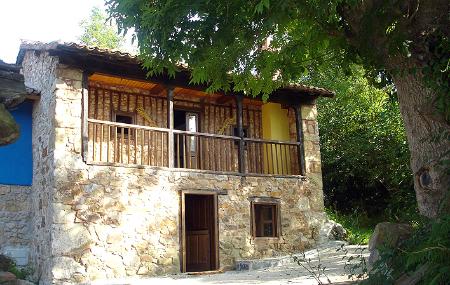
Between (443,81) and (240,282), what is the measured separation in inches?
167

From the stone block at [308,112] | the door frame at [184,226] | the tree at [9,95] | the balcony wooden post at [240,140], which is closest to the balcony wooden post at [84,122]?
the door frame at [184,226]

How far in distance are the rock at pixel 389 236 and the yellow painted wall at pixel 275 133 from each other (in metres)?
6.83

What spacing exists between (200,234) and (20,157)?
14.5ft

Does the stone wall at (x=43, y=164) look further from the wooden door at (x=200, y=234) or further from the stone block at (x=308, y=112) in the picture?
the stone block at (x=308, y=112)

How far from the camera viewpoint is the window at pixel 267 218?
1096 cm

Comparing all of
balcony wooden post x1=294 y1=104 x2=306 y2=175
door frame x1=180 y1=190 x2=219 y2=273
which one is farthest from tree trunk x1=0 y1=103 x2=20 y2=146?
balcony wooden post x1=294 y1=104 x2=306 y2=175

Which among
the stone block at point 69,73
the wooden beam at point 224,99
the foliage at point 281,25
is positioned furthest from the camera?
the wooden beam at point 224,99

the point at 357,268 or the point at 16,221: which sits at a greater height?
the point at 16,221

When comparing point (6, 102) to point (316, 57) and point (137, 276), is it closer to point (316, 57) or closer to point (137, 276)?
point (316, 57)

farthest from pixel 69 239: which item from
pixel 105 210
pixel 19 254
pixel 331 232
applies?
pixel 331 232

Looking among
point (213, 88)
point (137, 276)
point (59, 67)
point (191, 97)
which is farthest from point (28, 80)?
point (213, 88)

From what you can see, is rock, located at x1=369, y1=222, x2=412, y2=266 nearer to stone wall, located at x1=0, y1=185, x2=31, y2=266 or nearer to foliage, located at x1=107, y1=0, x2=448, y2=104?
foliage, located at x1=107, y1=0, x2=448, y2=104

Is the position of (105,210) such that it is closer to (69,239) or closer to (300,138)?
(69,239)

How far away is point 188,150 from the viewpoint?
11.1 meters
